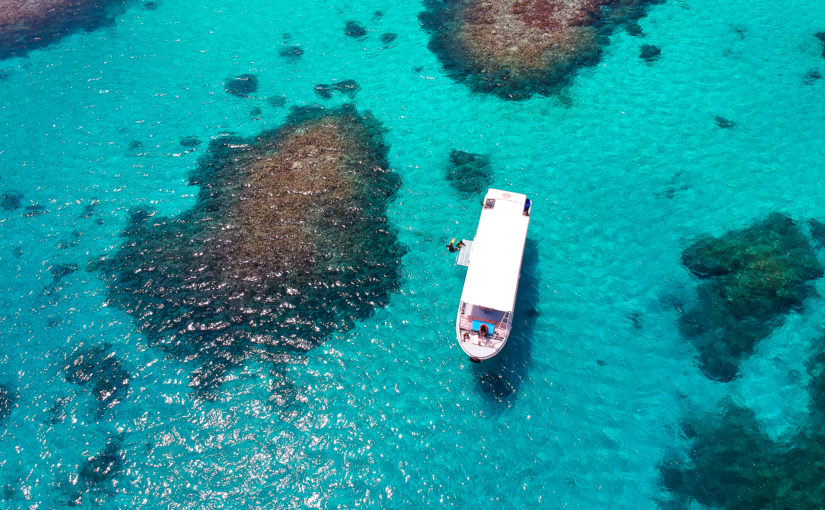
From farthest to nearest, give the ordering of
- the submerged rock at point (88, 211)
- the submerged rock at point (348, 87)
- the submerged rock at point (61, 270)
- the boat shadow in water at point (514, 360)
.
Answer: the submerged rock at point (348, 87)
the submerged rock at point (88, 211)
the submerged rock at point (61, 270)
the boat shadow in water at point (514, 360)

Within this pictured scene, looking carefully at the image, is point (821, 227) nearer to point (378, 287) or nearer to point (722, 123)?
point (722, 123)

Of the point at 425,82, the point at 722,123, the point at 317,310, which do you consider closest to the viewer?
the point at 317,310

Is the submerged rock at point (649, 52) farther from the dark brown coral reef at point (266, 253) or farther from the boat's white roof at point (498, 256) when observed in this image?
the dark brown coral reef at point (266, 253)

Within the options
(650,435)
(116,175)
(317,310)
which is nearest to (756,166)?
(650,435)

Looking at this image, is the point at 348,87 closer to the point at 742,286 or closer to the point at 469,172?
the point at 469,172

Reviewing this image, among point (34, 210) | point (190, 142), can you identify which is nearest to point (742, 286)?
point (190, 142)

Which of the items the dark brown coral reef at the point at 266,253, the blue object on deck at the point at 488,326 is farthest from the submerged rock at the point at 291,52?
the blue object on deck at the point at 488,326

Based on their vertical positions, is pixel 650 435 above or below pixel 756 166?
below
